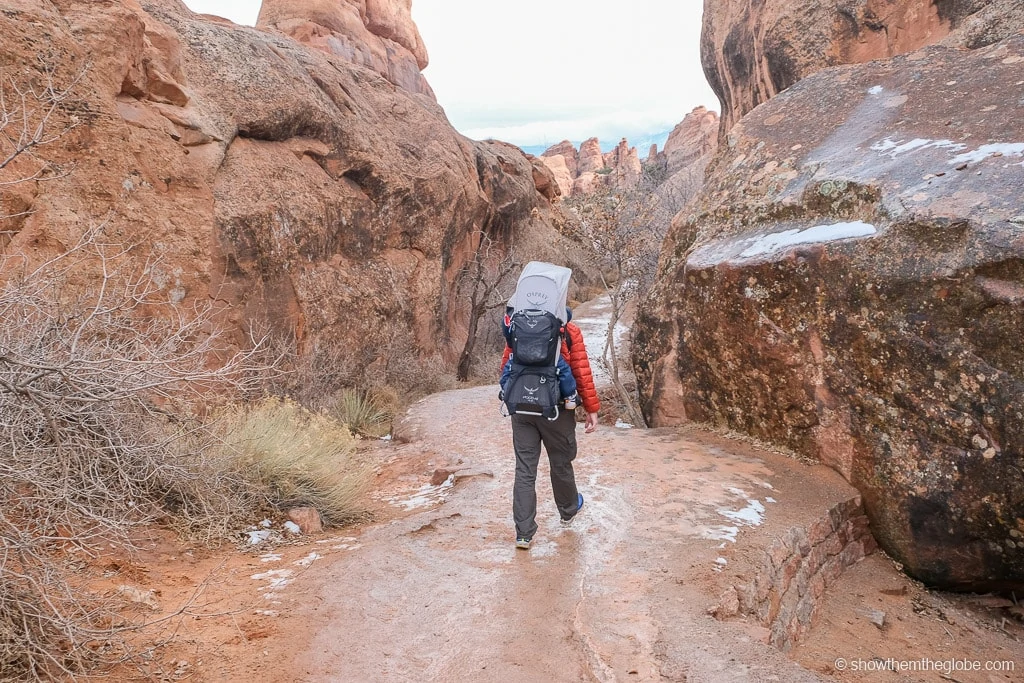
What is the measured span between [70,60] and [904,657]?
8.85 metres

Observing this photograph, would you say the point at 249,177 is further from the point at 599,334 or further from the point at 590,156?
the point at 590,156

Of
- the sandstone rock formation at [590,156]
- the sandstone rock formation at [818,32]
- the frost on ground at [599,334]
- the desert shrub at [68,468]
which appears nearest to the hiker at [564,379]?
the desert shrub at [68,468]

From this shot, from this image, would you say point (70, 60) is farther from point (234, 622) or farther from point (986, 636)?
point (986, 636)

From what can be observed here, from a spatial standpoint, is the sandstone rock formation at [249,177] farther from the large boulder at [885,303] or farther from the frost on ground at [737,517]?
the frost on ground at [737,517]

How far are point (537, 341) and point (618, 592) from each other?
4.40 ft

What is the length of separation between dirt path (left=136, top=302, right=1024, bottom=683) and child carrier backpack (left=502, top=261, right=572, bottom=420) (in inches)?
35.4

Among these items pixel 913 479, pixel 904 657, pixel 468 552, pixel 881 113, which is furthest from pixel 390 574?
pixel 881 113

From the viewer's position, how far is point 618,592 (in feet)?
11.1

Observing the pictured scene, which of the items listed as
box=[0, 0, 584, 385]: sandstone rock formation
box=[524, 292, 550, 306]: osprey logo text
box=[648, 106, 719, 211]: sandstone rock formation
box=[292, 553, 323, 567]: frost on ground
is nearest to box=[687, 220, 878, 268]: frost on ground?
box=[524, 292, 550, 306]: osprey logo text

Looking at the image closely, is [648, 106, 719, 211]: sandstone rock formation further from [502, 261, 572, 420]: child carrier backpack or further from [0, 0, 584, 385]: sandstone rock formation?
[502, 261, 572, 420]: child carrier backpack

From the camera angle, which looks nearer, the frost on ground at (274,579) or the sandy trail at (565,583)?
the sandy trail at (565,583)

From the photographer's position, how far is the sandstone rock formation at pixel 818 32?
9.05 meters

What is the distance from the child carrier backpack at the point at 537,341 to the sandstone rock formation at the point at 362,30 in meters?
18.7

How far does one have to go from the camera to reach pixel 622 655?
285 cm
